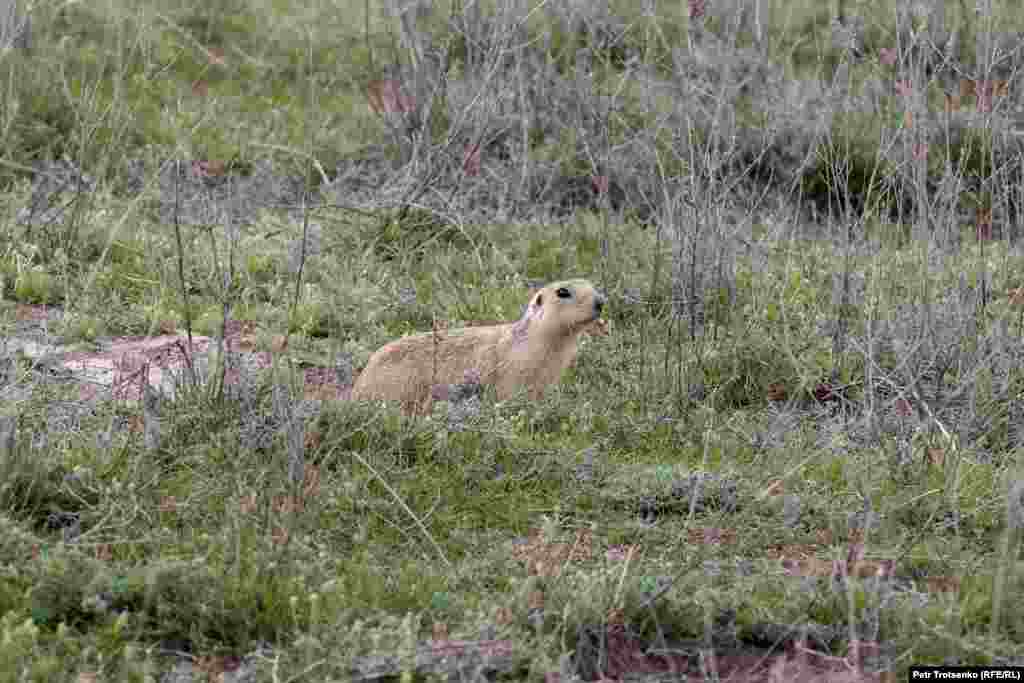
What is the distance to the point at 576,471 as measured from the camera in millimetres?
4910

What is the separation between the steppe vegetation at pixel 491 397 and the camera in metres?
3.82

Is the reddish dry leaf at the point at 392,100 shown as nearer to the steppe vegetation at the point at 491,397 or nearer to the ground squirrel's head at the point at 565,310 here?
the steppe vegetation at the point at 491,397

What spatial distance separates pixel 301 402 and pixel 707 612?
157cm

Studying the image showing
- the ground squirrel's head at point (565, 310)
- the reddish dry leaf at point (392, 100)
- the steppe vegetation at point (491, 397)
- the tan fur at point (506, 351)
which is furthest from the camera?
the reddish dry leaf at point (392, 100)

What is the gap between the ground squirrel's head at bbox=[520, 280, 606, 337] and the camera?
6.03 meters

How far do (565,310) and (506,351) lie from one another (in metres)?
0.28

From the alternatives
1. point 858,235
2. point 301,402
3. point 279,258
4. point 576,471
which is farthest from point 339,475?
point 279,258

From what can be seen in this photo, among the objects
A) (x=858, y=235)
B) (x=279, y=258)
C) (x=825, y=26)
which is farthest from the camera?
(x=825, y=26)

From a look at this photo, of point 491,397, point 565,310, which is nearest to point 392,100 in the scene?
point 565,310

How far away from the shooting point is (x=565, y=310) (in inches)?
240

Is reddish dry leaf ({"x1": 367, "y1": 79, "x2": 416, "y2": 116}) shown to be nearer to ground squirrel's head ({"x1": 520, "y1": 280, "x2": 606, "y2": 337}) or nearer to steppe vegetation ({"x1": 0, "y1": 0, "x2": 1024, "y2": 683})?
steppe vegetation ({"x1": 0, "y1": 0, "x2": 1024, "y2": 683})

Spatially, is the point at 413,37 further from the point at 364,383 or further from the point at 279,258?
the point at 364,383

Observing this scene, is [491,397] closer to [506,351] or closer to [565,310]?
[506,351]

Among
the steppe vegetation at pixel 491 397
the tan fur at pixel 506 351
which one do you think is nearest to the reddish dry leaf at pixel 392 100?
the steppe vegetation at pixel 491 397
